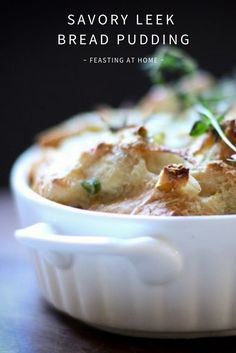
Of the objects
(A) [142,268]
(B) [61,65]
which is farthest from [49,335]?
(B) [61,65]

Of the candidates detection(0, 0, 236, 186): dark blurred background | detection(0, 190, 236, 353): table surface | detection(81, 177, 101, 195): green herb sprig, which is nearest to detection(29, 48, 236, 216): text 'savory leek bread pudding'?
detection(81, 177, 101, 195): green herb sprig

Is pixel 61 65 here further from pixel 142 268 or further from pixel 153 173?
pixel 142 268

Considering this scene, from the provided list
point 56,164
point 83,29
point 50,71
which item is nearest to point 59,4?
point 50,71

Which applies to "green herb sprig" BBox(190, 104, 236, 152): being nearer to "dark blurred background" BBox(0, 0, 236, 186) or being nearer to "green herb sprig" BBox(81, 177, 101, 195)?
"green herb sprig" BBox(81, 177, 101, 195)

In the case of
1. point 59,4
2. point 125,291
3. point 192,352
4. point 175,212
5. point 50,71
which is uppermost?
point 59,4

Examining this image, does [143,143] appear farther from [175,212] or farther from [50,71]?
[50,71]
